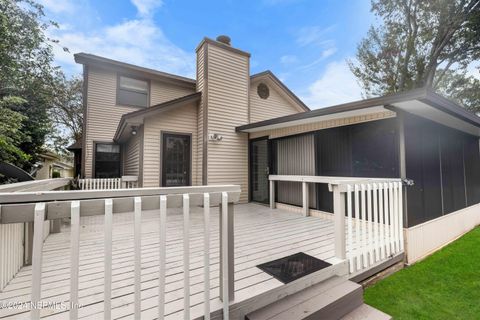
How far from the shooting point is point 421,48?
10.8 metres

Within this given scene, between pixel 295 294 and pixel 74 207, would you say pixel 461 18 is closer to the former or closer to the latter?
pixel 295 294

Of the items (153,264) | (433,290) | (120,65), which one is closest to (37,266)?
(153,264)

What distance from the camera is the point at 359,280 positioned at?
8.65 ft

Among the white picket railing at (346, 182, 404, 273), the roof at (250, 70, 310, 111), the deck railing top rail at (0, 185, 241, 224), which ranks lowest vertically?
the white picket railing at (346, 182, 404, 273)

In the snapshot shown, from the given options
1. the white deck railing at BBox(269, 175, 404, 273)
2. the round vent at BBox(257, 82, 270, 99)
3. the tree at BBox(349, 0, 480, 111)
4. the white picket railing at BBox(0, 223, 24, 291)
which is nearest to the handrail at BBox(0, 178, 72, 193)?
the white picket railing at BBox(0, 223, 24, 291)

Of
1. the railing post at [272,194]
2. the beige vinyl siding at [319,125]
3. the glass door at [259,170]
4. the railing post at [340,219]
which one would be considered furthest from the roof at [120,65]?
the railing post at [340,219]

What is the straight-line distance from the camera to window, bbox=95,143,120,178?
8312 mm

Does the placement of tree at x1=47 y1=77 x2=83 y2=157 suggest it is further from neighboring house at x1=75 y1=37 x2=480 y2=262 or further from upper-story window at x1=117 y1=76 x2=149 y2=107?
neighboring house at x1=75 y1=37 x2=480 y2=262

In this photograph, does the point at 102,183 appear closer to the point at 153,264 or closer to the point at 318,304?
the point at 153,264

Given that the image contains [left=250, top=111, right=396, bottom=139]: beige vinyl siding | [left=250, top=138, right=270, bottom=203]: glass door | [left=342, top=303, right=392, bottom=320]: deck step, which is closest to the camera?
[left=342, top=303, right=392, bottom=320]: deck step

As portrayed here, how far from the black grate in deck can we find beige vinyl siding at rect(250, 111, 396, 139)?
2911 millimetres

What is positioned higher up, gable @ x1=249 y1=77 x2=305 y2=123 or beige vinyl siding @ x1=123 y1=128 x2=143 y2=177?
gable @ x1=249 y1=77 x2=305 y2=123

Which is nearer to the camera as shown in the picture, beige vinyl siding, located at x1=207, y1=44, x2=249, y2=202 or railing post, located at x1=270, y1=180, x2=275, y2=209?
railing post, located at x1=270, y1=180, x2=275, y2=209

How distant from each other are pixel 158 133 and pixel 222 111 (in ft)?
6.79
